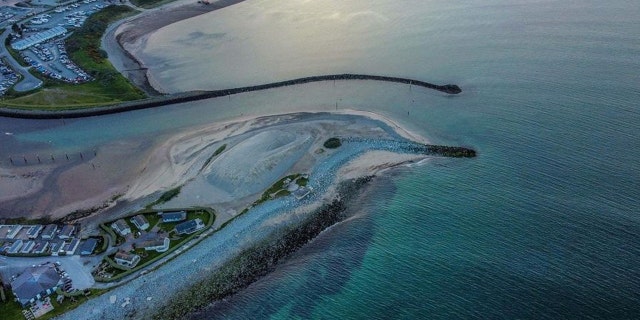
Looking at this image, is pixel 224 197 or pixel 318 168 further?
→ pixel 318 168

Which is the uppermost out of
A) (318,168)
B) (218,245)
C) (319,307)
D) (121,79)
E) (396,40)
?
Result: (396,40)

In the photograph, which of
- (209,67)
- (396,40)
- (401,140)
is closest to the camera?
(401,140)

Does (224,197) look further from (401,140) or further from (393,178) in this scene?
(401,140)

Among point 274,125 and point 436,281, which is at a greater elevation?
point 274,125

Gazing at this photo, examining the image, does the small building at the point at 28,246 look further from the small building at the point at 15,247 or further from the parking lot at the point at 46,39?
the parking lot at the point at 46,39

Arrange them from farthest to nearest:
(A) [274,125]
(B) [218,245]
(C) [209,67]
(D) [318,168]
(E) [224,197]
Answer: (C) [209,67] → (A) [274,125] → (D) [318,168] → (E) [224,197] → (B) [218,245]

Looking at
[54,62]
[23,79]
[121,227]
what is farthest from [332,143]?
[54,62]

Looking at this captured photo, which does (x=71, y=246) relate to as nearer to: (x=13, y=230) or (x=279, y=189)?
(x=13, y=230)

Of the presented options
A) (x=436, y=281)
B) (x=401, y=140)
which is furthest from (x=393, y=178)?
(x=436, y=281)
